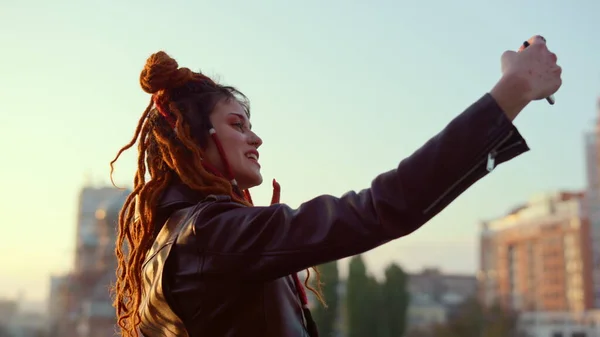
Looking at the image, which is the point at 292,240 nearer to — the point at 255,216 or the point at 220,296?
the point at 255,216

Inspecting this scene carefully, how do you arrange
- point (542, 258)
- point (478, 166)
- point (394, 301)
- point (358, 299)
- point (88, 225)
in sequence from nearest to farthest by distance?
point (478, 166) → point (358, 299) → point (394, 301) → point (88, 225) → point (542, 258)

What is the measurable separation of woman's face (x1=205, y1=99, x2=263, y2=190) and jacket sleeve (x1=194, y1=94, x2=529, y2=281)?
0.35m

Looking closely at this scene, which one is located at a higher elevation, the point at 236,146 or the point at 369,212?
the point at 236,146

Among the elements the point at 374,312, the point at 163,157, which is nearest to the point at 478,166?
the point at 163,157

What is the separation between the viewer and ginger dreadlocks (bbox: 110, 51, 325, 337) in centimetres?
211

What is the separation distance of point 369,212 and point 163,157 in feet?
2.38

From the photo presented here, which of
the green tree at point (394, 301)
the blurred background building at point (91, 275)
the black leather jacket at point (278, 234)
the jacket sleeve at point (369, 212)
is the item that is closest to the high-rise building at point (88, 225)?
the blurred background building at point (91, 275)

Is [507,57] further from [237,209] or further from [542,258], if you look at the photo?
[542,258]

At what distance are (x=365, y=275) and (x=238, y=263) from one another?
37135 millimetres

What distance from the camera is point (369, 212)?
1.58 metres

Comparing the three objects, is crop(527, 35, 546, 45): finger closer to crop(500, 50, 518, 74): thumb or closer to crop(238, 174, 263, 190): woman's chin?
crop(500, 50, 518, 74): thumb

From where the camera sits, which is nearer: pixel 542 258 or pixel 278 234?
pixel 278 234

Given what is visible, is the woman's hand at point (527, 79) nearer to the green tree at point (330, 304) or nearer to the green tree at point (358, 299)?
the green tree at point (330, 304)

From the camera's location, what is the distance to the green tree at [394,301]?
39.1 m
